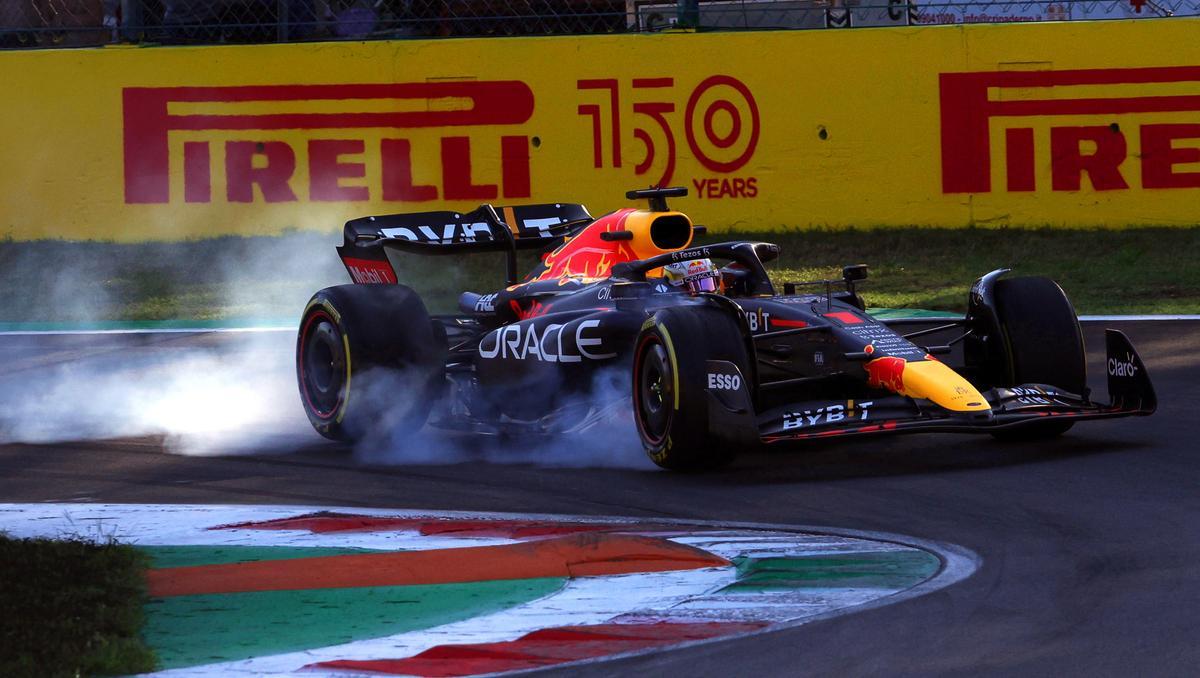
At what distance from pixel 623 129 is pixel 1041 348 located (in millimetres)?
7184

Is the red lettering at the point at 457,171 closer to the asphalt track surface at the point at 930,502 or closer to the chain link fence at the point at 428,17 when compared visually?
the chain link fence at the point at 428,17

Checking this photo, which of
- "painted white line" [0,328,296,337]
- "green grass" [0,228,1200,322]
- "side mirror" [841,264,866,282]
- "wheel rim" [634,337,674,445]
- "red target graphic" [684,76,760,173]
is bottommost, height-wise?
"wheel rim" [634,337,674,445]

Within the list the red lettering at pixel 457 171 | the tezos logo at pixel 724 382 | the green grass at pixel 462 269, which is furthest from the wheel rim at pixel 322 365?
the red lettering at pixel 457 171

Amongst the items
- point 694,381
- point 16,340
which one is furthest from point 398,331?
point 16,340

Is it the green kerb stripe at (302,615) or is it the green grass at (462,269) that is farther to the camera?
the green grass at (462,269)

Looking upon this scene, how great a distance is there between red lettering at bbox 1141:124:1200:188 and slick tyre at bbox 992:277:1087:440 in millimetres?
6592

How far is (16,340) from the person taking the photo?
1249 cm

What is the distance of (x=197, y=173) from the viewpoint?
1469 cm

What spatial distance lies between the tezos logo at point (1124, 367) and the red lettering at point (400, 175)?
7.89 metres

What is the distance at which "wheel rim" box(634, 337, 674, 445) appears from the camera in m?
7.12

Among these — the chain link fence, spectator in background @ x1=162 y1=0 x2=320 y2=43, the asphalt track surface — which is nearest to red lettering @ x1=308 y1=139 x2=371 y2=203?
the chain link fence

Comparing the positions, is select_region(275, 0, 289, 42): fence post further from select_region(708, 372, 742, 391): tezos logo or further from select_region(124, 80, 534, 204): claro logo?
select_region(708, 372, 742, 391): tezos logo

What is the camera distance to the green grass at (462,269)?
1323 cm

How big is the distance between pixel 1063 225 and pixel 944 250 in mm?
969
